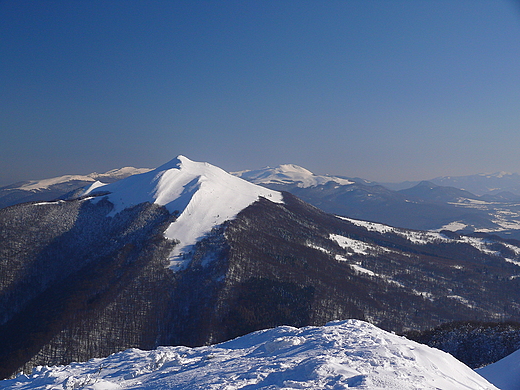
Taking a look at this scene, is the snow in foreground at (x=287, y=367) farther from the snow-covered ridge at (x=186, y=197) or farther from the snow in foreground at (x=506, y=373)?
the snow-covered ridge at (x=186, y=197)

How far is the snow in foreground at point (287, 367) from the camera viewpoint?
64.4ft

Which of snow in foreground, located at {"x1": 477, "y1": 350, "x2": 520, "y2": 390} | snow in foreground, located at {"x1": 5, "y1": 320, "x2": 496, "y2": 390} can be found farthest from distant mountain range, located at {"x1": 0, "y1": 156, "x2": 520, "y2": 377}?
snow in foreground, located at {"x1": 477, "y1": 350, "x2": 520, "y2": 390}

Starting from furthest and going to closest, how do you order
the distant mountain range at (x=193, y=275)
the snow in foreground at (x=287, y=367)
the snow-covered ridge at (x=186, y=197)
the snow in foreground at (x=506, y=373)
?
the snow-covered ridge at (x=186, y=197) → the distant mountain range at (x=193, y=275) → the snow in foreground at (x=506, y=373) → the snow in foreground at (x=287, y=367)

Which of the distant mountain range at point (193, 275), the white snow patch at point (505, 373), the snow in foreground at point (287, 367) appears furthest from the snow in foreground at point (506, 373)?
the distant mountain range at point (193, 275)

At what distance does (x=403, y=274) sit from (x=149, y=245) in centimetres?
10697

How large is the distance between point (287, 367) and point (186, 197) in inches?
5433

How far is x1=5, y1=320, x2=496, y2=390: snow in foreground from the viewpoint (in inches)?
773

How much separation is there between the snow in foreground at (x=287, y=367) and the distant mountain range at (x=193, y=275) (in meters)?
52.0

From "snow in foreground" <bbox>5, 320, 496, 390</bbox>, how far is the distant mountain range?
5200 centimetres

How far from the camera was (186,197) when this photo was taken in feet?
506

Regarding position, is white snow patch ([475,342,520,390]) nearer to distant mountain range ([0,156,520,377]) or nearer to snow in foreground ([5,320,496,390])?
snow in foreground ([5,320,496,390])

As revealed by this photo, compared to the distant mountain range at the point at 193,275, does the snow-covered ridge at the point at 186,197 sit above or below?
above

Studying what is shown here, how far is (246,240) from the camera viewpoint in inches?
5069

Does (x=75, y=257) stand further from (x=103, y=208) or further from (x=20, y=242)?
(x=103, y=208)
